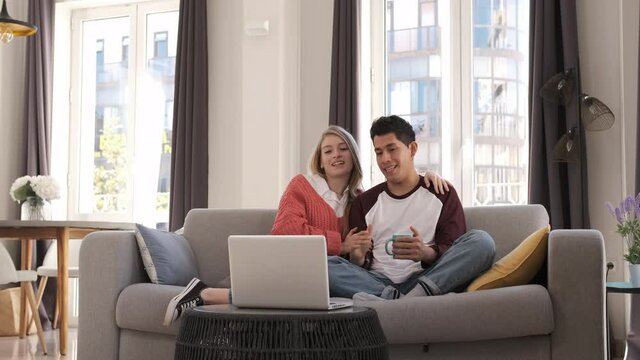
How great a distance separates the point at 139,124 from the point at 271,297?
4.48 meters

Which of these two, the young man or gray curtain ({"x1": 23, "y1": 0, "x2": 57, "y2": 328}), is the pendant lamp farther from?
the young man

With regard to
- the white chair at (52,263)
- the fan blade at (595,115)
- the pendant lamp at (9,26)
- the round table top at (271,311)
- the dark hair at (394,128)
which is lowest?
the white chair at (52,263)

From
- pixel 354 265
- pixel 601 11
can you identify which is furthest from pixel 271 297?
pixel 601 11

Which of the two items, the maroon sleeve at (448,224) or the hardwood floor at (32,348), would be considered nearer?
the maroon sleeve at (448,224)

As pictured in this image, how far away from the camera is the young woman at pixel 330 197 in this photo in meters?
3.24

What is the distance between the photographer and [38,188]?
547 cm

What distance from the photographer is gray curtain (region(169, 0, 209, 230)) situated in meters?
5.95

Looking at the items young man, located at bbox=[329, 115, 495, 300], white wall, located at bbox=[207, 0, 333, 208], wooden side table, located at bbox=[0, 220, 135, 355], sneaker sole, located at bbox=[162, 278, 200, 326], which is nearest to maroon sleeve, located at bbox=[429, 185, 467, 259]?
young man, located at bbox=[329, 115, 495, 300]

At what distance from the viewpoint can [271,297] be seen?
2.37 m

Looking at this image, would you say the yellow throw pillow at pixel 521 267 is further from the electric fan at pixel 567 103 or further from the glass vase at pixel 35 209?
the glass vase at pixel 35 209

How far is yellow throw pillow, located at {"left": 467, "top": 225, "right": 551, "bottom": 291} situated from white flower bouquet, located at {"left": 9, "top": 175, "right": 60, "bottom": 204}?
349 centimetres

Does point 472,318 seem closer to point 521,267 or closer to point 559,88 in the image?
point 521,267

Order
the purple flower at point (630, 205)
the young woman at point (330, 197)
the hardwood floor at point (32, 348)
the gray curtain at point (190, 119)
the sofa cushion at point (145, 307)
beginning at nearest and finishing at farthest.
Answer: the sofa cushion at point (145, 307), the young woman at point (330, 197), the purple flower at point (630, 205), the hardwood floor at point (32, 348), the gray curtain at point (190, 119)

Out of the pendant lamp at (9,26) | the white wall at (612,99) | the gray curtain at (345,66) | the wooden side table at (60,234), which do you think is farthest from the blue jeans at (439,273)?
the pendant lamp at (9,26)
